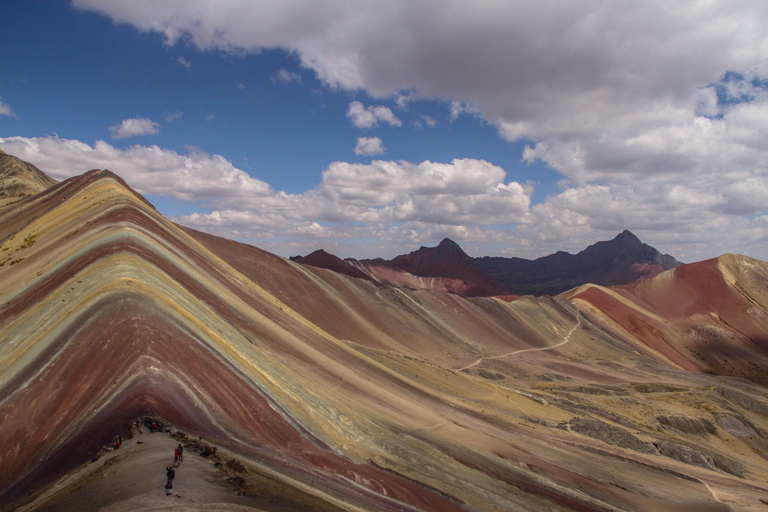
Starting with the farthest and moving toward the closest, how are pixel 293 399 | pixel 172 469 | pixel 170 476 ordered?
pixel 293 399 < pixel 172 469 < pixel 170 476

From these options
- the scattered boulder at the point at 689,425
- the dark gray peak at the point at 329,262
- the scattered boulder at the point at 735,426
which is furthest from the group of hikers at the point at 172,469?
the dark gray peak at the point at 329,262

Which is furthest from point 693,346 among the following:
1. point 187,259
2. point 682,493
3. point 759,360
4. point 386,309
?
point 187,259

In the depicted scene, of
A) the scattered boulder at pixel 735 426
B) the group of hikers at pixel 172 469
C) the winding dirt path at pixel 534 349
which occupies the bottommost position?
the scattered boulder at pixel 735 426

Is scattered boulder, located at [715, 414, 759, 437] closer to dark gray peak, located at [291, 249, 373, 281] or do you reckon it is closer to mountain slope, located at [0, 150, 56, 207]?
dark gray peak, located at [291, 249, 373, 281]

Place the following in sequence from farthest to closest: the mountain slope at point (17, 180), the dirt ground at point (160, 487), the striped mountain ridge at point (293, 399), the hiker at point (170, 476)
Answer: the mountain slope at point (17, 180)
the striped mountain ridge at point (293, 399)
the hiker at point (170, 476)
the dirt ground at point (160, 487)

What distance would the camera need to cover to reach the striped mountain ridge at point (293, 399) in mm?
11930

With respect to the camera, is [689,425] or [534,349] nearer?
[689,425]

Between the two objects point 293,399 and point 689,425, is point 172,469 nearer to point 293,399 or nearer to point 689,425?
point 293,399

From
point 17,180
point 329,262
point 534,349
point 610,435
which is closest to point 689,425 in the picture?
point 610,435

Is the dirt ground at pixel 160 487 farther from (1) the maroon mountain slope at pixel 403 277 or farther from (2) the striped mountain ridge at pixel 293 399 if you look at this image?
(1) the maroon mountain slope at pixel 403 277

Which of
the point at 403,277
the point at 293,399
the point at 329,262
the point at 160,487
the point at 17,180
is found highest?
the point at 17,180

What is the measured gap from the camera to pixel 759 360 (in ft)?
296

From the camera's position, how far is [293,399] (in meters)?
18.1

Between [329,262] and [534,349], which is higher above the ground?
[329,262]
